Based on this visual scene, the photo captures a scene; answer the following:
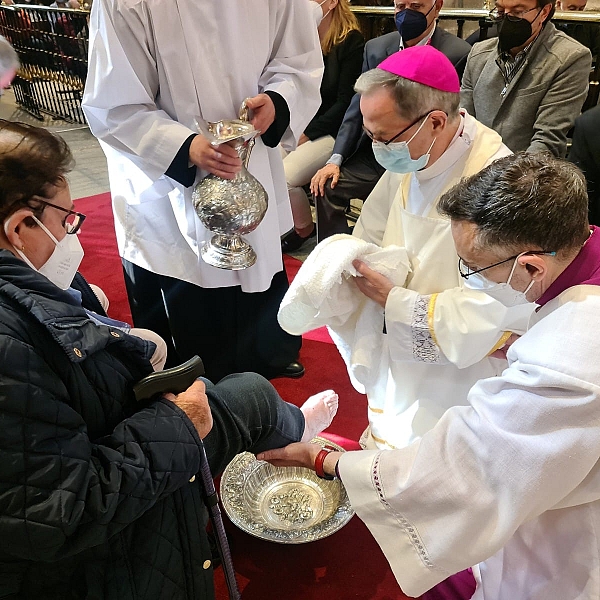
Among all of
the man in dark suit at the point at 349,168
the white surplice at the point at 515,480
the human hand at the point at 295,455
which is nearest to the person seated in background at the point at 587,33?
the man in dark suit at the point at 349,168

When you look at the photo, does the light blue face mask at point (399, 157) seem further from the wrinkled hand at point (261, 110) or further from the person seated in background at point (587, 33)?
the person seated in background at point (587, 33)

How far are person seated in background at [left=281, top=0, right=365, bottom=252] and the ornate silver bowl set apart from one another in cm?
228

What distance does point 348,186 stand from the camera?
3.63 meters

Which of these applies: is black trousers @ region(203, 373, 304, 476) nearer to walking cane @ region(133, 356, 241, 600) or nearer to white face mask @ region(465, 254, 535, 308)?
walking cane @ region(133, 356, 241, 600)

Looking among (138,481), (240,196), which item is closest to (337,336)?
(240,196)

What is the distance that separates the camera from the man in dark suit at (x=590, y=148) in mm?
2645

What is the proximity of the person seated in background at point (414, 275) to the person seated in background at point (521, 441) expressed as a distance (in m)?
0.41

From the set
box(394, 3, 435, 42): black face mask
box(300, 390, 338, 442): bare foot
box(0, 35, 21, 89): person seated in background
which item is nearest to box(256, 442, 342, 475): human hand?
box(300, 390, 338, 442): bare foot

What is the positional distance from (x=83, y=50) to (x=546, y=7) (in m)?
5.72

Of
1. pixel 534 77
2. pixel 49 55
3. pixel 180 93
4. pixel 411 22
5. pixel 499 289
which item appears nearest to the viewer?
pixel 499 289

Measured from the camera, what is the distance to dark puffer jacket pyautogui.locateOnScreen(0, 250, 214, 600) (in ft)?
3.37

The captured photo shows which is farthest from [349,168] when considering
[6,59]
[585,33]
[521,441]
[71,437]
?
[71,437]

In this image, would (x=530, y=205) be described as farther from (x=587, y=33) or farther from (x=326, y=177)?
(x=587, y=33)

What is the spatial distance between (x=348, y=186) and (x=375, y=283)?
1.84m
